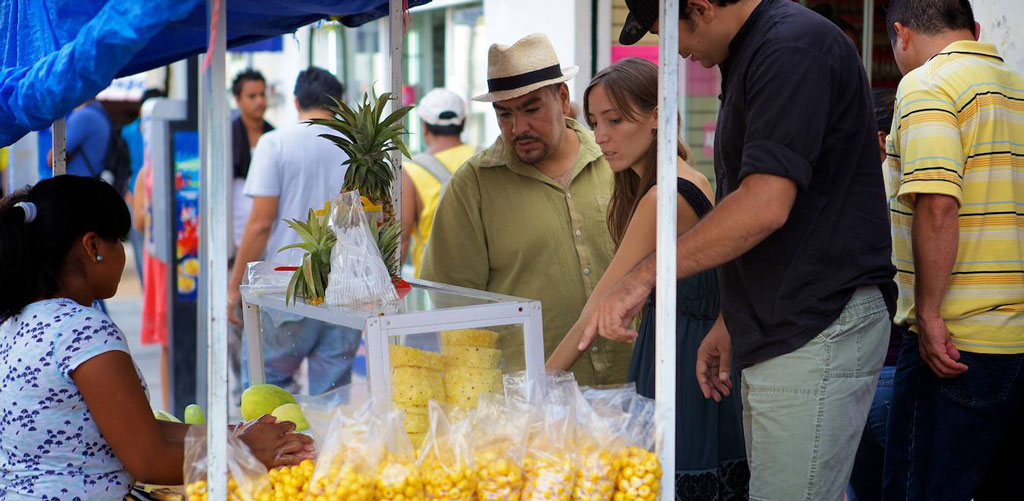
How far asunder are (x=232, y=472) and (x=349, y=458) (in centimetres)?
23

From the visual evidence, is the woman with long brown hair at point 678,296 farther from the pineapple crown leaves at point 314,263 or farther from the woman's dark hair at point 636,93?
the pineapple crown leaves at point 314,263

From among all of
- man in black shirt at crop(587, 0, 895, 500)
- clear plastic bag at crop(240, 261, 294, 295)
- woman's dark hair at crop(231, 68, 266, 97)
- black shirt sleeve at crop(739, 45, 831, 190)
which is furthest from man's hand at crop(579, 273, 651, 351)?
woman's dark hair at crop(231, 68, 266, 97)

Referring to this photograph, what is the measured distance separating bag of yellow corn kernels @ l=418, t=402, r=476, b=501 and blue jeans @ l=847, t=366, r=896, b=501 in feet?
7.10

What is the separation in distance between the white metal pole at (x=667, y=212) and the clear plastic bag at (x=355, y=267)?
0.66 metres

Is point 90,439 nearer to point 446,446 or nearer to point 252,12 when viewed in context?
point 446,446

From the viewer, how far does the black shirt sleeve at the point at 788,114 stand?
2.21m

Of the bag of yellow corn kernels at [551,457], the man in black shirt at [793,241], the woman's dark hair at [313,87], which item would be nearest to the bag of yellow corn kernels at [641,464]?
the bag of yellow corn kernels at [551,457]

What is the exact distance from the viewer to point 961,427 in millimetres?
3213

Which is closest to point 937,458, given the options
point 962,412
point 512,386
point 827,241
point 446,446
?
point 962,412

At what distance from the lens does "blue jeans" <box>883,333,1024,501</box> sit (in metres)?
3.16

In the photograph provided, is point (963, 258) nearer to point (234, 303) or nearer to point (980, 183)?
point (980, 183)

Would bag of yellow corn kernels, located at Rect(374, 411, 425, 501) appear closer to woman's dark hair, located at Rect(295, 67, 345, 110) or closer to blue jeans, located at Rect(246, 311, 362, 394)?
blue jeans, located at Rect(246, 311, 362, 394)

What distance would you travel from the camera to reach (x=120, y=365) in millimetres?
2465

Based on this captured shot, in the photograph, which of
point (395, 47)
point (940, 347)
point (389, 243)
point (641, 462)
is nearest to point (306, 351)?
point (389, 243)
